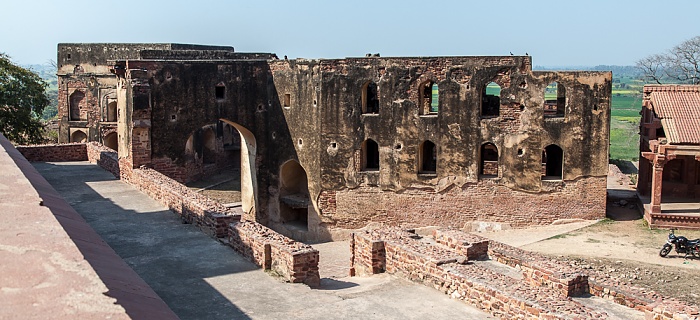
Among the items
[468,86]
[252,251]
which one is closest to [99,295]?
[252,251]

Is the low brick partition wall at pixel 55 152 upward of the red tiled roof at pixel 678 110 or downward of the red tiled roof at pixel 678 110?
downward

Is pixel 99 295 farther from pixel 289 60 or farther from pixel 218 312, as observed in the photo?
pixel 289 60

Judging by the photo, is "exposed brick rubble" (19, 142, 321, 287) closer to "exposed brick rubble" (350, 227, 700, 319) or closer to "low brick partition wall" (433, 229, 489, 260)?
"exposed brick rubble" (350, 227, 700, 319)

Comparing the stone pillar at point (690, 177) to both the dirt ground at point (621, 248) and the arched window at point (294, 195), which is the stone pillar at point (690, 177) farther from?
the arched window at point (294, 195)

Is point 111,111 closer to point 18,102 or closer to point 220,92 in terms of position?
point 18,102

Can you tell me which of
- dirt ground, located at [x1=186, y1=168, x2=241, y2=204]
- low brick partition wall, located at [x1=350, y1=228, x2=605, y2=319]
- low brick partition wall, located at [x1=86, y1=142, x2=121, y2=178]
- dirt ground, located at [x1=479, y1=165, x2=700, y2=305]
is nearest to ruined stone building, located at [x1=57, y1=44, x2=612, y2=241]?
low brick partition wall, located at [x1=86, y1=142, x2=121, y2=178]

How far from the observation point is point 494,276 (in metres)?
9.18

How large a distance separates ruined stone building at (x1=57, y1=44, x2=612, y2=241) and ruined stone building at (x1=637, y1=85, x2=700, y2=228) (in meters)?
1.44

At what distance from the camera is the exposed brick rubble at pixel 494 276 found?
8.27 meters

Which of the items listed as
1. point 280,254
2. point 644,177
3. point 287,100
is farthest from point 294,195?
point 280,254

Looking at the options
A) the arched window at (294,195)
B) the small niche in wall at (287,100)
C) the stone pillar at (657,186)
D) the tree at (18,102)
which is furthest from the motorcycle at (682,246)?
the tree at (18,102)

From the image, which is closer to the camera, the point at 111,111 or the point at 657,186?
the point at 657,186

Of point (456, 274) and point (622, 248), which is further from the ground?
point (456, 274)

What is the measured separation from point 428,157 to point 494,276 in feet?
40.3
